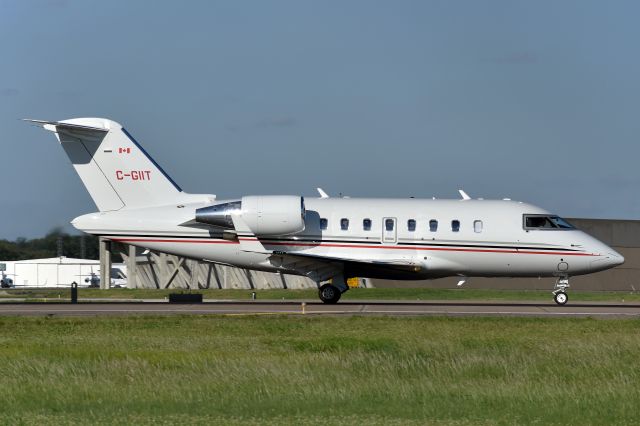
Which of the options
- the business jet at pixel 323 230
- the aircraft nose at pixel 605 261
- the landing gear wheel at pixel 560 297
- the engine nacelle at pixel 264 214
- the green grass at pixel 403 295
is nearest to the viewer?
the engine nacelle at pixel 264 214

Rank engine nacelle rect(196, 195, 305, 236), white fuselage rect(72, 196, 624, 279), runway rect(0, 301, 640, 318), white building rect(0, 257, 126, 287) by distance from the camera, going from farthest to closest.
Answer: white building rect(0, 257, 126, 287), white fuselage rect(72, 196, 624, 279), engine nacelle rect(196, 195, 305, 236), runway rect(0, 301, 640, 318)

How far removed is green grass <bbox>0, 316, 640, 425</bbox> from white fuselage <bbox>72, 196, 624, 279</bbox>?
10.6 m

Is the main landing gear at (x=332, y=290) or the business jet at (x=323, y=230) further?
the main landing gear at (x=332, y=290)

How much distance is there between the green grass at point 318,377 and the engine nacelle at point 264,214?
403 inches

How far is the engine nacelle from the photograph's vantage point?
1358 inches

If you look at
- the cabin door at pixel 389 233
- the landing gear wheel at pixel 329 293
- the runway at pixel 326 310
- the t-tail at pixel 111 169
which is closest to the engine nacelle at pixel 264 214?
the t-tail at pixel 111 169

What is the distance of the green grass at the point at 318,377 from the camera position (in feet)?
45.5

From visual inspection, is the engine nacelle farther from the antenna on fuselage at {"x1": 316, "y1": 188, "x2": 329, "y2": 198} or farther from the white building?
the white building

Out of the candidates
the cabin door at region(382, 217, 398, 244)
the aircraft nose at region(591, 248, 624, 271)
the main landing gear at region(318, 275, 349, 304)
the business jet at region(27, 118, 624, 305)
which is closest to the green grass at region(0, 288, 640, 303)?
the aircraft nose at region(591, 248, 624, 271)

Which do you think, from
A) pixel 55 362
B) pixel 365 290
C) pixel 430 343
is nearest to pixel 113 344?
pixel 55 362

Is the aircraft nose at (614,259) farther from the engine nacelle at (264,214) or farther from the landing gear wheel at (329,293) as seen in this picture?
the engine nacelle at (264,214)

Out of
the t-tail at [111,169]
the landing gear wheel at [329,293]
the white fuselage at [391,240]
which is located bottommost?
the landing gear wheel at [329,293]

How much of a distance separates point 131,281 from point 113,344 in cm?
4114

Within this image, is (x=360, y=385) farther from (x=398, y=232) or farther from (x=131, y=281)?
(x=131, y=281)
